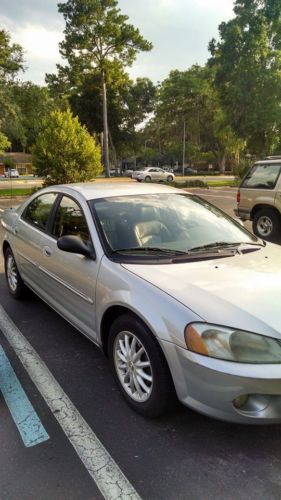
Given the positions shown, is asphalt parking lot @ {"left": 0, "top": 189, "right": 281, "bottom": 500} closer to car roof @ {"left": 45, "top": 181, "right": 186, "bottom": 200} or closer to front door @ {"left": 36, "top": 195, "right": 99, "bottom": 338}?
front door @ {"left": 36, "top": 195, "right": 99, "bottom": 338}

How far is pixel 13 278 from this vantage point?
5141 mm

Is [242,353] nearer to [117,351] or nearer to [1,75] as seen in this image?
[117,351]

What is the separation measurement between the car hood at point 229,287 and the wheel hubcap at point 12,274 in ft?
8.53

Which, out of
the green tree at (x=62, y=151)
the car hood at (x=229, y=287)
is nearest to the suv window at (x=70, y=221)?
the car hood at (x=229, y=287)

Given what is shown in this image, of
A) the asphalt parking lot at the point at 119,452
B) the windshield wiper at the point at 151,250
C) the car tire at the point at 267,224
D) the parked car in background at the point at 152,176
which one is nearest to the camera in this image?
the asphalt parking lot at the point at 119,452

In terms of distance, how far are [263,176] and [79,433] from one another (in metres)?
7.80

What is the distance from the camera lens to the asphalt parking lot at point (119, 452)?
2.12 metres

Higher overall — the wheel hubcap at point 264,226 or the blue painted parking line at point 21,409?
the wheel hubcap at point 264,226

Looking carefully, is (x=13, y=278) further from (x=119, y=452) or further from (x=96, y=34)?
(x=96, y=34)

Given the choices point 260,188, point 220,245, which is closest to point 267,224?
point 260,188

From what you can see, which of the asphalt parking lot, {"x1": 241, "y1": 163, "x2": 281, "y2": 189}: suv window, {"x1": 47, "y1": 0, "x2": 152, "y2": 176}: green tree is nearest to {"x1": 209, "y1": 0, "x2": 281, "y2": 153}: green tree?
{"x1": 47, "y1": 0, "x2": 152, "y2": 176}: green tree

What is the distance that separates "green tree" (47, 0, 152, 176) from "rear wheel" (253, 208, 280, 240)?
31768 millimetres

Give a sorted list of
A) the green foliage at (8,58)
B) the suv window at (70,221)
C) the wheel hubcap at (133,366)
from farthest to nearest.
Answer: the green foliage at (8,58), the suv window at (70,221), the wheel hubcap at (133,366)

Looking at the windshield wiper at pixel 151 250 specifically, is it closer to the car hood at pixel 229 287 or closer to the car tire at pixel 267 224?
the car hood at pixel 229 287
